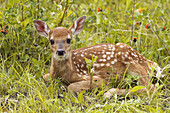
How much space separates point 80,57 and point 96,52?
25 cm

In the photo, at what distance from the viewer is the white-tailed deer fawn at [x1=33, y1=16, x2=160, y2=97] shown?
441 centimetres

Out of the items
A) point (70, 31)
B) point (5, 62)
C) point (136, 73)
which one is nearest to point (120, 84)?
point (136, 73)

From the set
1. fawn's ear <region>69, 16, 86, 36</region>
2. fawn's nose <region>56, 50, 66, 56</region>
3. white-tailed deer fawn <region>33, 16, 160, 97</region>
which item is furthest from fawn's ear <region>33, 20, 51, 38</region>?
fawn's nose <region>56, 50, 66, 56</region>

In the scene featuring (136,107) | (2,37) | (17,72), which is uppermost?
(2,37)

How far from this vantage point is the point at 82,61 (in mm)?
4828

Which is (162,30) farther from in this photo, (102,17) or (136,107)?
(136,107)

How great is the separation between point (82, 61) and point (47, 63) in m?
0.70

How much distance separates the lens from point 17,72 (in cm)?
461

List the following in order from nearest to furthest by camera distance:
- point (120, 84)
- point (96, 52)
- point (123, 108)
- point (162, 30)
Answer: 1. point (123, 108)
2. point (120, 84)
3. point (96, 52)
4. point (162, 30)

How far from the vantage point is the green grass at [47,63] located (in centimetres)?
380

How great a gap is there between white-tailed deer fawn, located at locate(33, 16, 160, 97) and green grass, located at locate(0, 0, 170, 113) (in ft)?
0.51

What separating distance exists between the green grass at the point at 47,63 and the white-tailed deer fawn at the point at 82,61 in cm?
15

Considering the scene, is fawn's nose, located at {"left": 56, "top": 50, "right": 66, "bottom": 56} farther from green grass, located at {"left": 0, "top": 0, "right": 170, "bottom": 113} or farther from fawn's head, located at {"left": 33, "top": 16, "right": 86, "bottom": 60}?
green grass, located at {"left": 0, "top": 0, "right": 170, "bottom": 113}

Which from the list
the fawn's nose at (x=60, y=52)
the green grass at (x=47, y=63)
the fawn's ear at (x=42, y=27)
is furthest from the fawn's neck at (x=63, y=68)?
the fawn's ear at (x=42, y=27)
